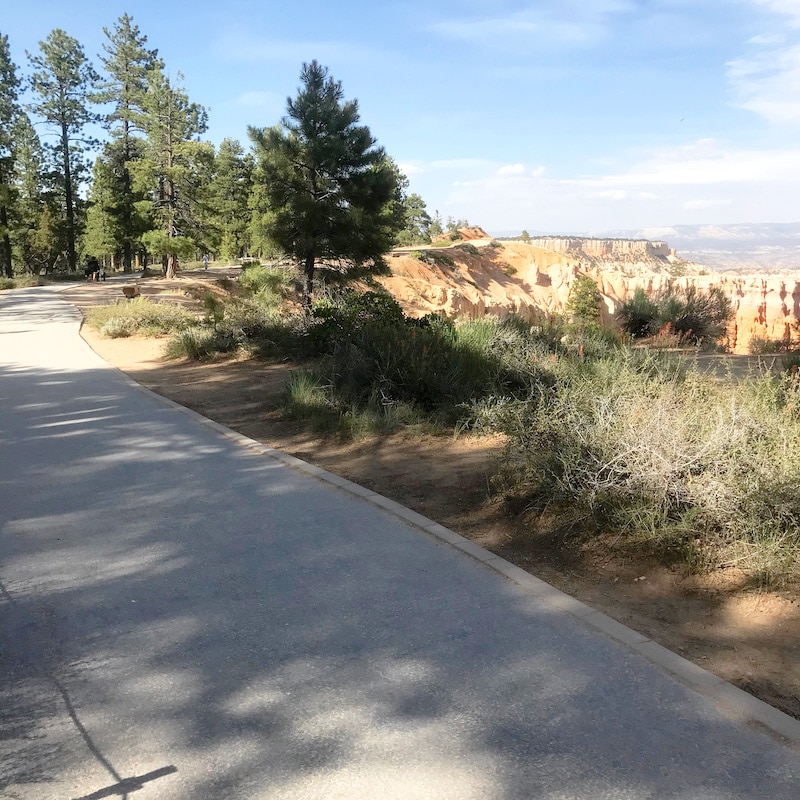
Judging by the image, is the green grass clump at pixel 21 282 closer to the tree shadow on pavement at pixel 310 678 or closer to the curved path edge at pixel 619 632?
the tree shadow on pavement at pixel 310 678

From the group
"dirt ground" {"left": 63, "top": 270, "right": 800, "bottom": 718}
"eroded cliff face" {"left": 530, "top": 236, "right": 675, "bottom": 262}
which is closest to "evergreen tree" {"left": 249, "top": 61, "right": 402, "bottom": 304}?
"dirt ground" {"left": 63, "top": 270, "right": 800, "bottom": 718}

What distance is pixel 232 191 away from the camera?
61.2 m

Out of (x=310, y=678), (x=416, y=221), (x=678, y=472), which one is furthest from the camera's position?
(x=416, y=221)

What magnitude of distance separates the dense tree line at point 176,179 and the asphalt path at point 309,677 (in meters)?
17.4

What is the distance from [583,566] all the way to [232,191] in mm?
61160

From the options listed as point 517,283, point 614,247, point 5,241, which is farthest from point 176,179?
point 614,247

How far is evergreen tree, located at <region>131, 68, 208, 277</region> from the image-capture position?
41.4 meters

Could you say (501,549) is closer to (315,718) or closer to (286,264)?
(315,718)

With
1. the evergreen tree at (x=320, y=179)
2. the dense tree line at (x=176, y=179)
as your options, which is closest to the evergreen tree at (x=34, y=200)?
the dense tree line at (x=176, y=179)

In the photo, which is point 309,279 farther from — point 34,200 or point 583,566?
point 34,200

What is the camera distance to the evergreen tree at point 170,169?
136ft

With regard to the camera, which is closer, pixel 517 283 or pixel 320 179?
pixel 320 179

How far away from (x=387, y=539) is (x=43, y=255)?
67.1m

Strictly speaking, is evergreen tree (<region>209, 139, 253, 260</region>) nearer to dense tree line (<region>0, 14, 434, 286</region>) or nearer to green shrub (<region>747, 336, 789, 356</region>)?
dense tree line (<region>0, 14, 434, 286</region>)
